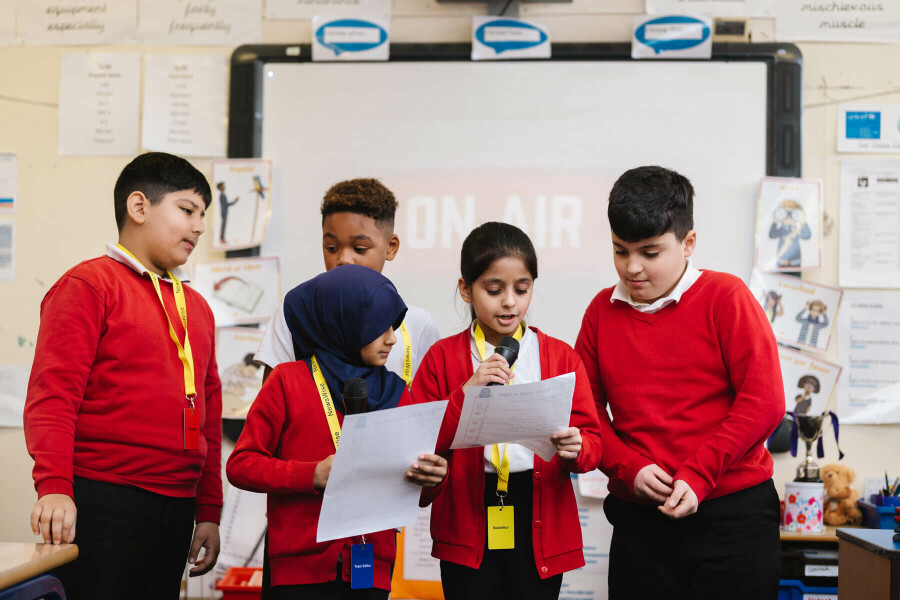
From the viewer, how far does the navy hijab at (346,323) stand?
1.37 meters

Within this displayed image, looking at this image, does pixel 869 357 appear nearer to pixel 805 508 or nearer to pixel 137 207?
pixel 805 508

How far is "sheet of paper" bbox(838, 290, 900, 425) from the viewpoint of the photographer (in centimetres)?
268

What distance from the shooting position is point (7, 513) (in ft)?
9.13

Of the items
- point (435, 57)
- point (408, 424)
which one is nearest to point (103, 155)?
point (435, 57)

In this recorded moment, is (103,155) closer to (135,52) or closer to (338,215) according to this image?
(135,52)

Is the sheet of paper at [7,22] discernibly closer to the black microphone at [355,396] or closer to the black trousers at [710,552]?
the black microphone at [355,396]

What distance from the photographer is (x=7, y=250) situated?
288 centimetres

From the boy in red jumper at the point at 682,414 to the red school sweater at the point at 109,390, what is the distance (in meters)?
0.95

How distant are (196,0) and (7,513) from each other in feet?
7.01

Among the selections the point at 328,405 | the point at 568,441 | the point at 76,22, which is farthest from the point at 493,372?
the point at 76,22

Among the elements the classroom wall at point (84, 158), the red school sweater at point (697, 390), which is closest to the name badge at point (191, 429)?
→ the red school sweater at point (697, 390)

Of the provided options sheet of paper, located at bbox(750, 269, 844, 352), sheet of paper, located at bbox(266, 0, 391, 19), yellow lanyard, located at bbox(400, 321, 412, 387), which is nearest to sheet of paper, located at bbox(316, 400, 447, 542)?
yellow lanyard, located at bbox(400, 321, 412, 387)

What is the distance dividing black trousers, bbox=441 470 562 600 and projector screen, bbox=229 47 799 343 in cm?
131

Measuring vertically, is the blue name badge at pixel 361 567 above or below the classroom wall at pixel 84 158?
below
